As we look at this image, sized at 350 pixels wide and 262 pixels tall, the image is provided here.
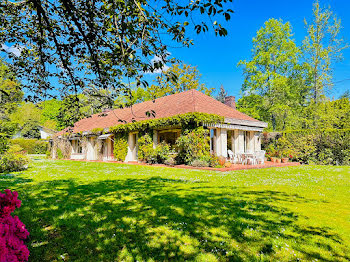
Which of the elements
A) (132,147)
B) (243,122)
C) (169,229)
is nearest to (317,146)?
(243,122)

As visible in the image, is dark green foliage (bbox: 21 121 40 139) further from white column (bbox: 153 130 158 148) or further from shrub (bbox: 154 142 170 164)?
shrub (bbox: 154 142 170 164)

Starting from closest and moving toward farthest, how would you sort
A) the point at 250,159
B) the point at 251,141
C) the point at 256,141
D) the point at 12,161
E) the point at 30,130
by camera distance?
the point at 12,161 < the point at 250,159 < the point at 251,141 < the point at 256,141 < the point at 30,130

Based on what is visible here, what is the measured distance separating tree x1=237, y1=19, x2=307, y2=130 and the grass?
84.8 ft

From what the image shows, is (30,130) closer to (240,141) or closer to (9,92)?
(9,92)

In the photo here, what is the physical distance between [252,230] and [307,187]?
5700 mm

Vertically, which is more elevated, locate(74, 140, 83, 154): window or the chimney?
the chimney

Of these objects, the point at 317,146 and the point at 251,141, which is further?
the point at 251,141

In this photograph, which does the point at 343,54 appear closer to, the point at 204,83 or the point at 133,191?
the point at 204,83

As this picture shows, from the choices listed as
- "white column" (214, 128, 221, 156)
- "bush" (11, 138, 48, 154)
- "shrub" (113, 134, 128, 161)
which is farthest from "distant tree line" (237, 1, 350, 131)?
"bush" (11, 138, 48, 154)

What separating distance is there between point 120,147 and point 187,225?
18548 mm

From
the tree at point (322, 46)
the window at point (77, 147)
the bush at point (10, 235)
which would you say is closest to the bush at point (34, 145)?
the window at point (77, 147)

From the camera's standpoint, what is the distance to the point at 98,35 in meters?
4.36

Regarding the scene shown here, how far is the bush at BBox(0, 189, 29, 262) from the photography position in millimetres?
2328

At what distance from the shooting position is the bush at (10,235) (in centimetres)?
233
